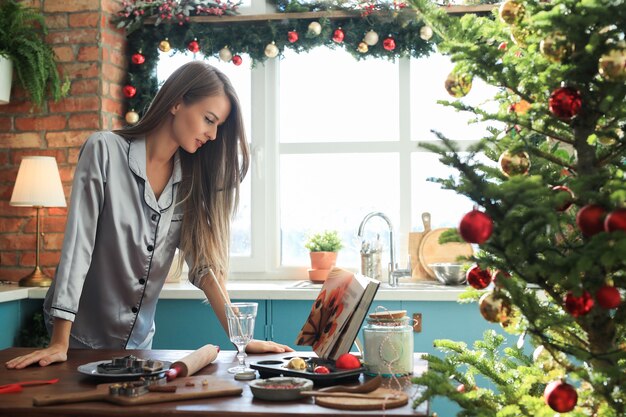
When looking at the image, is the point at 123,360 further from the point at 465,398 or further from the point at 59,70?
the point at 59,70

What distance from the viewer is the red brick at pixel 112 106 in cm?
390

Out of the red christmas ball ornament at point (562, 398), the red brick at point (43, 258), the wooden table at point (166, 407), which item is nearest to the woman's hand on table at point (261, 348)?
the wooden table at point (166, 407)

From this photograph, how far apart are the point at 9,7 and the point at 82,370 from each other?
102 inches

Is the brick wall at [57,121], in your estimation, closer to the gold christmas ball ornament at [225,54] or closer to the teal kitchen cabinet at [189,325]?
the gold christmas ball ornament at [225,54]

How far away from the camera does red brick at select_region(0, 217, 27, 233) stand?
389 cm

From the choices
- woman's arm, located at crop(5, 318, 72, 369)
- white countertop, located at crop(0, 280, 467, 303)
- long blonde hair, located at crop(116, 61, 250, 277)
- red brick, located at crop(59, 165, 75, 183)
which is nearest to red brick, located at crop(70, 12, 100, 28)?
red brick, located at crop(59, 165, 75, 183)

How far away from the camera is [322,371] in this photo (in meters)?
1.70

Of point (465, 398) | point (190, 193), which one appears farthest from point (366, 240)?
point (465, 398)

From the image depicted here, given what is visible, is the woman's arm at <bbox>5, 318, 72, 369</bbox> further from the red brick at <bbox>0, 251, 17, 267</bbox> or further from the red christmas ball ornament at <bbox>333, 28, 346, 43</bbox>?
the red christmas ball ornament at <bbox>333, 28, 346, 43</bbox>

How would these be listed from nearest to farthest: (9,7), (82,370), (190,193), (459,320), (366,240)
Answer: (82,370), (190,193), (459,320), (9,7), (366,240)

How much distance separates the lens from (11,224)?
12.8 ft

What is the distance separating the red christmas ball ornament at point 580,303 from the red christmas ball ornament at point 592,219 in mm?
123

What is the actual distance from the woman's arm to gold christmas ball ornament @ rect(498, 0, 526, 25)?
135cm

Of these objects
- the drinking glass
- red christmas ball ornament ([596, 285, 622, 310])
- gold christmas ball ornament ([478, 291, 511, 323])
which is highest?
red christmas ball ornament ([596, 285, 622, 310])
